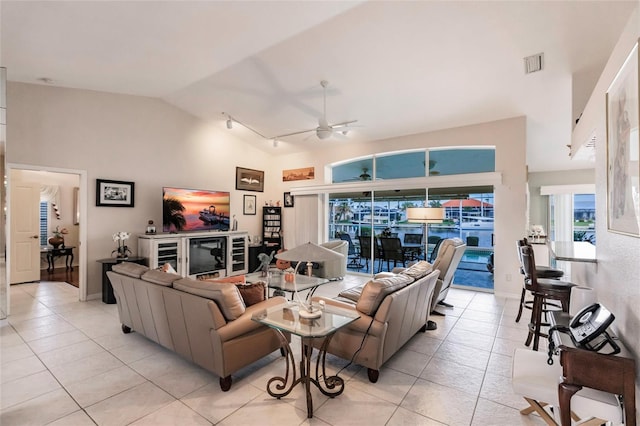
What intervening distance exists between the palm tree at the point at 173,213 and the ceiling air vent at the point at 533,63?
20.3 feet

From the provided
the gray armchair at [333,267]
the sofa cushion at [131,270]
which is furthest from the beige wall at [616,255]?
the gray armchair at [333,267]

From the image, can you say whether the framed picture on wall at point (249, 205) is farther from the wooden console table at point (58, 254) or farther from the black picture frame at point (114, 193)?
the wooden console table at point (58, 254)

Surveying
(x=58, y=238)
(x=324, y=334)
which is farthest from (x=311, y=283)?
(x=58, y=238)

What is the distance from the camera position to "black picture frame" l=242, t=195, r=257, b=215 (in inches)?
296

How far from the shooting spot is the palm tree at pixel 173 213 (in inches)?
224

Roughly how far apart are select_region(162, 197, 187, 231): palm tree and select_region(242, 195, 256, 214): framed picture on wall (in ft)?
5.85

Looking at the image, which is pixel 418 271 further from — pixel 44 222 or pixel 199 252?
pixel 44 222

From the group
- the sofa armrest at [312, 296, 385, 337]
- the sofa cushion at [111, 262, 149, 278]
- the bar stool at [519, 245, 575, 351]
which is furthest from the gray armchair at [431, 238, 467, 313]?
the sofa cushion at [111, 262, 149, 278]

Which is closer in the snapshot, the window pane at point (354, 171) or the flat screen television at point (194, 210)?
the flat screen television at point (194, 210)

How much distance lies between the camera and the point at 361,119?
555cm

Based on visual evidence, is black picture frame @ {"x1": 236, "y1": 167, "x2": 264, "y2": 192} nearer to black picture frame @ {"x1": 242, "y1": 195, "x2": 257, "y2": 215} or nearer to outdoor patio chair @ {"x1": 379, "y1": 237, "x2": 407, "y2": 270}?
black picture frame @ {"x1": 242, "y1": 195, "x2": 257, "y2": 215}

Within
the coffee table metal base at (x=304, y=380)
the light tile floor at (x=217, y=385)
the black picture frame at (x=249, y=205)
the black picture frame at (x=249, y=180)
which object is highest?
the black picture frame at (x=249, y=180)

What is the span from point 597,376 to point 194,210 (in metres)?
6.34

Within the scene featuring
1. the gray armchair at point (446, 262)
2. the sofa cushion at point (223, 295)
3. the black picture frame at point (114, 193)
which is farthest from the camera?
the black picture frame at point (114, 193)
